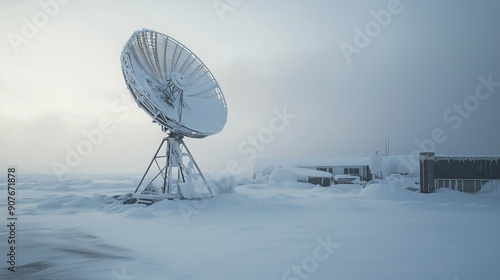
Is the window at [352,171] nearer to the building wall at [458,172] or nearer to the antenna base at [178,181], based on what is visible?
the building wall at [458,172]

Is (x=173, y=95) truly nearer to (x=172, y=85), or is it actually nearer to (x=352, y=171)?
(x=172, y=85)

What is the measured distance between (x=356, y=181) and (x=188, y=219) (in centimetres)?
3235

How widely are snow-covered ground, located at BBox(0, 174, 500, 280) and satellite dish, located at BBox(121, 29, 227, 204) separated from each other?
303 cm

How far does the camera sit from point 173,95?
71.9 feet

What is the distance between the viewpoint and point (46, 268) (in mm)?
8742

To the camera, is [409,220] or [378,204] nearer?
[409,220]

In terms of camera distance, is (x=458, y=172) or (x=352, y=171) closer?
(x=458, y=172)

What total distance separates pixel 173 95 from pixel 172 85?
2.35 ft

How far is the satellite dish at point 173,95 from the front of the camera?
63.1 ft

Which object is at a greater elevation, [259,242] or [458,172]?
[458,172]

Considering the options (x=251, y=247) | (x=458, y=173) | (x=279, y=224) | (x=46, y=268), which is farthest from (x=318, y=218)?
(x=458, y=173)

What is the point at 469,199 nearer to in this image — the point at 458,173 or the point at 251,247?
the point at 458,173

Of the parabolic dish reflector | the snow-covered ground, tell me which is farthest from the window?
the parabolic dish reflector

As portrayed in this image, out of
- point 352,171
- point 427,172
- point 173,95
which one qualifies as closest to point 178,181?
point 173,95
